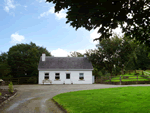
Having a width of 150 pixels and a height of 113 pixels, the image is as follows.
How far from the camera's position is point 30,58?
3362 cm

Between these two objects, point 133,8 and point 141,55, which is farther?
point 141,55

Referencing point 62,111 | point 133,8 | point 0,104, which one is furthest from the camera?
point 0,104

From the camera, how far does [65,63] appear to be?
98.0 feet

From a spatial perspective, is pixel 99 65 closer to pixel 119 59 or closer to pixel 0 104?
pixel 119 59

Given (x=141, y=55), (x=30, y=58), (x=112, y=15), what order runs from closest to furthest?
(x=112, y=15), (x=30, y=58), (x=141, y=55)

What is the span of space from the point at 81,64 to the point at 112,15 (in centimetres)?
2510

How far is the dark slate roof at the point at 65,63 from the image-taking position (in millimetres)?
28625

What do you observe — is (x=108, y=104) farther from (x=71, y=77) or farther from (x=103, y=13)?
(x=71, y=77)

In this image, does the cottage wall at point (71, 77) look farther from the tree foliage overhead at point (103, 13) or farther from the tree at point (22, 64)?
the tree foliage overhead at point (103, 13)

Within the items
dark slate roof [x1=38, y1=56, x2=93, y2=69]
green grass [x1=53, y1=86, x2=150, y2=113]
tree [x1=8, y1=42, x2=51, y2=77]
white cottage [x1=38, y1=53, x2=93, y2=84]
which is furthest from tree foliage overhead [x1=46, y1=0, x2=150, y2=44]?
tree [x1=8, y1=42, x2=51, y2=77]

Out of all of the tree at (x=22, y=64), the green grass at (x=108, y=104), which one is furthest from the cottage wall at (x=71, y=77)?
the green grass at (x=108, y=104)

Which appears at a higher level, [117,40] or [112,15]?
[117,40]

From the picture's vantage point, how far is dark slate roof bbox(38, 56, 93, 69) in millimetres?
28625

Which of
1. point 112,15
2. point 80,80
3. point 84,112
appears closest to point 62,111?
point 84,112
